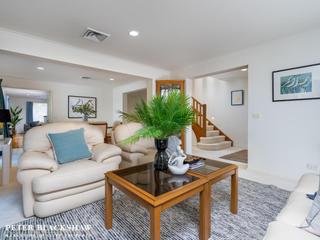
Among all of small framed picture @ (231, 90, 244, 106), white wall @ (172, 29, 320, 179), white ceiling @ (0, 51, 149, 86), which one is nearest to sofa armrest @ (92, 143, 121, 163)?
white ceiling @ (0, 51, 149, 86)

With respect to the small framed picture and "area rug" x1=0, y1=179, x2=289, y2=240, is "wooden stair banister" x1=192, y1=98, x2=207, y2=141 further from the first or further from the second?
"area rug" x1=0, y1=179, x2=289, y2=240

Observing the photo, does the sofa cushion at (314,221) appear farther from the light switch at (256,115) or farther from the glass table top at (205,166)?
the light switch at (256,115)

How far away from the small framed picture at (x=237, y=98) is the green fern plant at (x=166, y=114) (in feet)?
15.3

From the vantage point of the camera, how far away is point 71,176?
1.80 metres

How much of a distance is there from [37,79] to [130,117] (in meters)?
5.40

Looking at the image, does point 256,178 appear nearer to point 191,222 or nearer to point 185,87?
point 191,222

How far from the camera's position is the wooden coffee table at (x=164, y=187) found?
1107mm

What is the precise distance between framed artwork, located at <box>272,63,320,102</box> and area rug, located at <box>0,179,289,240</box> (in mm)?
1606

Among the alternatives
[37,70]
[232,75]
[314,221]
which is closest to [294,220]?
[314,221]

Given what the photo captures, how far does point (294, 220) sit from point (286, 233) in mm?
177

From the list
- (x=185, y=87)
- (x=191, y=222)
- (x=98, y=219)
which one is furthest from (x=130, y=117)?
(x=185, y=87)

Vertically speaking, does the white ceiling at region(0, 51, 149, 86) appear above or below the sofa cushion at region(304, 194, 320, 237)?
above

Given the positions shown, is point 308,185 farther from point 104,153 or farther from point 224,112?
point 224,112

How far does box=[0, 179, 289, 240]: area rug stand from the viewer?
1481 mm
